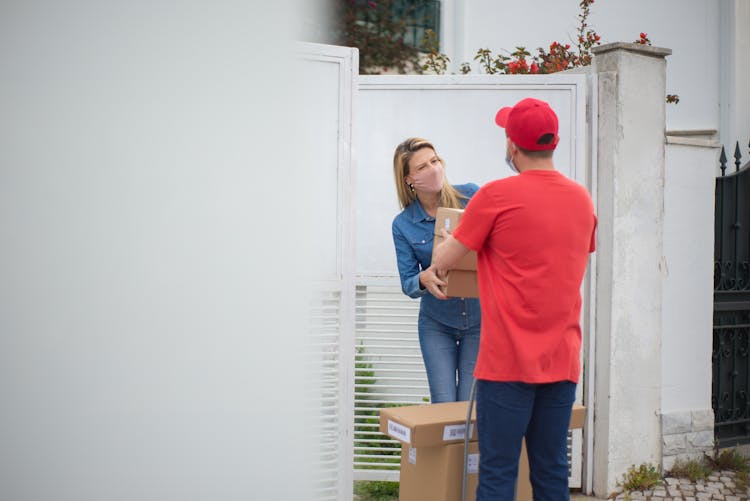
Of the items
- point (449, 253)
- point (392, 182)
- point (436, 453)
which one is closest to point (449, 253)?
point (449, 253)

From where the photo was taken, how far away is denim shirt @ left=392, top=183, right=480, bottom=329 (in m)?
3.07

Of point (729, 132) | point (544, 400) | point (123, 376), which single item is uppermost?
point (729, 132)

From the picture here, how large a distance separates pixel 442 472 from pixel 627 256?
82.9 inches

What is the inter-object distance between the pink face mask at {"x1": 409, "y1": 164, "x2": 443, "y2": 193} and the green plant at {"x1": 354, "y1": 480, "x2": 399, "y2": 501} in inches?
77.6

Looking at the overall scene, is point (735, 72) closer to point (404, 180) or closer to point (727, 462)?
point (727, 462)

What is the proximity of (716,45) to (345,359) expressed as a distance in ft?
22.2

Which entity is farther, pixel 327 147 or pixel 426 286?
pixel 327 147

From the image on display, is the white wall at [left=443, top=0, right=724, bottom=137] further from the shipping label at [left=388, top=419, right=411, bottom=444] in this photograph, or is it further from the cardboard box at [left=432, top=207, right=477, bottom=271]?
the shipping label at [left=388, top=419, right=411, bottom=444]

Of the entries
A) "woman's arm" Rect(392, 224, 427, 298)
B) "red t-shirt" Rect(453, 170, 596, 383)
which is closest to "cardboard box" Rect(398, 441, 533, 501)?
"red t-shirt" Rect(453, 170, 596, 383)

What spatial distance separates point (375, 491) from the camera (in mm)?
4203

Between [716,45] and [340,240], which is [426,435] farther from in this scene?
[716,45]

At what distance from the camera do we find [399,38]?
733cm

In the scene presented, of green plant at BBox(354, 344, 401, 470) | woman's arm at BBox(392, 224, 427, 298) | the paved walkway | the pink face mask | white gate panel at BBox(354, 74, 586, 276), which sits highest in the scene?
white gate panel at BBox(354, 74, 586, 276)

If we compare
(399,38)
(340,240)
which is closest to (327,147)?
(340,240)
